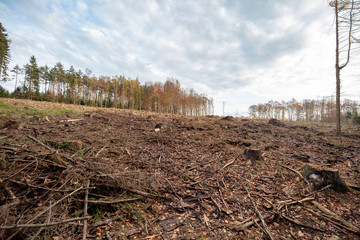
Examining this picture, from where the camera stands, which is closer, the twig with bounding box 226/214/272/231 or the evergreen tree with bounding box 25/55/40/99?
the twig with bounding box 226/214/272/231

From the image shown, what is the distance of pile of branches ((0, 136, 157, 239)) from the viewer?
8.07ft

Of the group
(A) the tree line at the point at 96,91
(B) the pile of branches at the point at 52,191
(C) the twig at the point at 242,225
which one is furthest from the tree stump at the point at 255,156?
(A) the tree line at the point at 96,91

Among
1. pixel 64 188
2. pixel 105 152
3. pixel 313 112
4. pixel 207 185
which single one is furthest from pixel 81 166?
pixel 313 112

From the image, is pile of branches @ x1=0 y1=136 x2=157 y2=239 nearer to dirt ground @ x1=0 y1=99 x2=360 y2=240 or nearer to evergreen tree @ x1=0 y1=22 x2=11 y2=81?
dirt ground @ x1=0 y1=99 x2=360 y2=240

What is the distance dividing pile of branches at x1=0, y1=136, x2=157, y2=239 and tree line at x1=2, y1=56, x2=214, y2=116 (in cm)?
4159

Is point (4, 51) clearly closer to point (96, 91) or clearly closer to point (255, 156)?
point (96, 91)

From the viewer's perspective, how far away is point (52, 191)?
3.07m

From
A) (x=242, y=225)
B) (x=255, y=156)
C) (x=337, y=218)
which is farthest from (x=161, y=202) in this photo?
(x=255, y=156)

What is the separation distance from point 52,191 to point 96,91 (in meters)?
49.0

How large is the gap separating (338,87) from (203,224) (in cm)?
1494

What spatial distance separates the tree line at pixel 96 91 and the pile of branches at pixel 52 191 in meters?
41.6

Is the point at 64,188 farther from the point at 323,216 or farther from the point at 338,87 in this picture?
the point at 338,87

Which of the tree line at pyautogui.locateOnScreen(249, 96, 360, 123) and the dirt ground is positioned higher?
the tree line at pyautogui.locateOnScreen(249, 96, 360, 123)

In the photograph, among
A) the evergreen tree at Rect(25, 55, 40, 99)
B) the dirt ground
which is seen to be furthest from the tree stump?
the evergreen tree at Rect(25, 55, 40, 99)
